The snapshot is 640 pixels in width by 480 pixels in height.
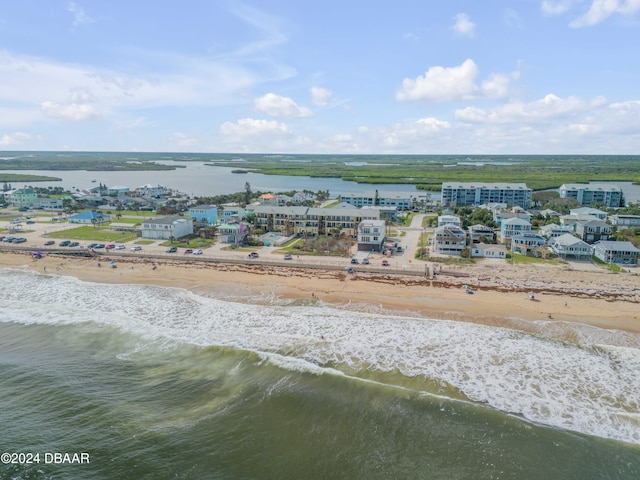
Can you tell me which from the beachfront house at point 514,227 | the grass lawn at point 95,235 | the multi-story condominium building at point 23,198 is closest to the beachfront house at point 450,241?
the beachfront house at point 514,227

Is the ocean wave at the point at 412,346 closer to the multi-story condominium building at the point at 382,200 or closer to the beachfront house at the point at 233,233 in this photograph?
the beachfront house at the point at 233,233

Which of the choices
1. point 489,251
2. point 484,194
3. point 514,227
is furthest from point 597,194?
point 489,251

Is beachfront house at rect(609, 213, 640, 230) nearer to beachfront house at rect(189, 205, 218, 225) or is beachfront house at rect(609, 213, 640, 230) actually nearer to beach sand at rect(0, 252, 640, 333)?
beach sand at rect(0, 252, 640, 333)

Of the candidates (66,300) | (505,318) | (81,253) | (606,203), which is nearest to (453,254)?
(505,318)

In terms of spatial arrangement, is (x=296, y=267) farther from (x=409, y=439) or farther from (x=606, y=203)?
(x=606, y=203)

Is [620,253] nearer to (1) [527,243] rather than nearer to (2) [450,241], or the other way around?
(1) [527,243]

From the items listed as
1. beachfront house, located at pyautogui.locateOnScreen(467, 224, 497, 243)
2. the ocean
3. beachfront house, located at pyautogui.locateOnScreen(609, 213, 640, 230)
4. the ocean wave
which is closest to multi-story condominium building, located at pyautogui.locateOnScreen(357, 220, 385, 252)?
beachfront house, located at pyautogui.locateOnScreen(467, 224, 497, 243)
